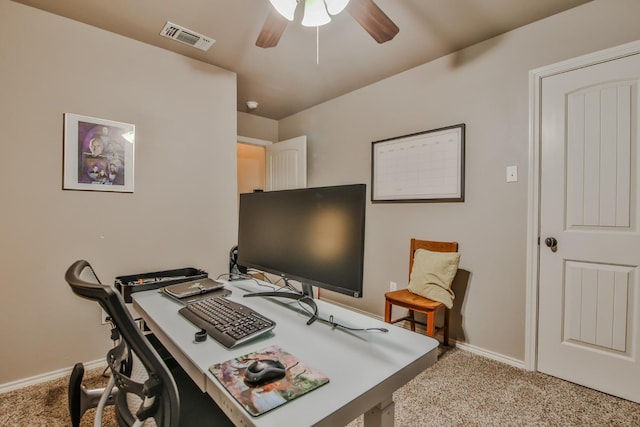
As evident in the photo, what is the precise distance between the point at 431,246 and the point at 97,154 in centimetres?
268

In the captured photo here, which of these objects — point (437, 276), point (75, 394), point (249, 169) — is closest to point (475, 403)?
point (437, 276)

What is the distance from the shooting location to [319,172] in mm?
3707

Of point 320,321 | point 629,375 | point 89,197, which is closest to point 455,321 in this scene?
point 629,375

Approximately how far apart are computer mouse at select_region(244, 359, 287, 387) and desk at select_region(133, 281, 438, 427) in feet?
0.20

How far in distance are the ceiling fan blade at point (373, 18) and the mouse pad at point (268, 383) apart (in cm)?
163

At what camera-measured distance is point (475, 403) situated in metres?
1.76

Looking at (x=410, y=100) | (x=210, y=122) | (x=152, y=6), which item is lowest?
(x=210, y=122)

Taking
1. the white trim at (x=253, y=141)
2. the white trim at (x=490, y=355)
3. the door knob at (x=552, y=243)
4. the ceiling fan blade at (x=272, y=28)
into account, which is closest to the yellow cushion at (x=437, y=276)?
the white trim at (x=490, y=355)

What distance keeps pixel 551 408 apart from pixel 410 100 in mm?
2463

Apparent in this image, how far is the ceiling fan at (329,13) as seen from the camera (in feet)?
5.02

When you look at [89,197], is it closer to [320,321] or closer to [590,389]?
[320,321]

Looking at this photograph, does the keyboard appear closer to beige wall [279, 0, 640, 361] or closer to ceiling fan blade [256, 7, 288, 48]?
ceiling fan blade [256, 7, 288, 48]

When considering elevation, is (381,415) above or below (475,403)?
above

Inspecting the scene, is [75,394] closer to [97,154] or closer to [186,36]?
[97,154]
